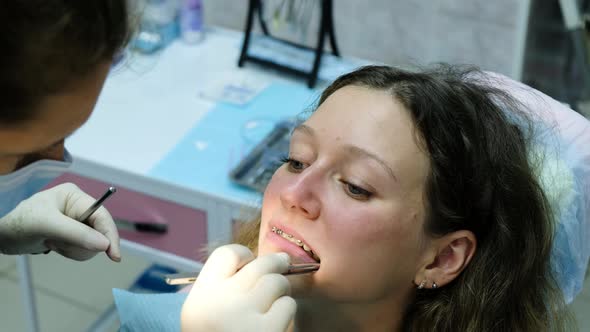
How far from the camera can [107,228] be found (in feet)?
4.70

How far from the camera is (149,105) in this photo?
219cm

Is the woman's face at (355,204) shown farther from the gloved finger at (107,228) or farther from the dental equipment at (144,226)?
the dental equipment at (144,226)

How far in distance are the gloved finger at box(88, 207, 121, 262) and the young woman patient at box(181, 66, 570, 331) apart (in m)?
0.29

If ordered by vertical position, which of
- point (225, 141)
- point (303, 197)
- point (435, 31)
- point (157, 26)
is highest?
point (303, 197)

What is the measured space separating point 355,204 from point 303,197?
0.08m

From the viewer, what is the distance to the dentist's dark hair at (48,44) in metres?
0.75

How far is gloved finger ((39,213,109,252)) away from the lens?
1.36 m

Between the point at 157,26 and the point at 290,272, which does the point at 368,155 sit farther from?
the point at 157,26

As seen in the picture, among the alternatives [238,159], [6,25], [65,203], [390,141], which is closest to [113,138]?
[238,159]

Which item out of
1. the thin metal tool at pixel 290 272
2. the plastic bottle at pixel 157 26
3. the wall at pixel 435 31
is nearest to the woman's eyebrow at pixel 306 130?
the thin metal tool at pixel 290 272

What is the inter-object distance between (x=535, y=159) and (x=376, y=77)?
1.14 ft

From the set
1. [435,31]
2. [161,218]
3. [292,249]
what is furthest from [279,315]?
[435,31]

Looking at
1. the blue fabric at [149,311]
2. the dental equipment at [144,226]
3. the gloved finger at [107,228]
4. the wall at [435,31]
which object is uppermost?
the wall at [435,31]

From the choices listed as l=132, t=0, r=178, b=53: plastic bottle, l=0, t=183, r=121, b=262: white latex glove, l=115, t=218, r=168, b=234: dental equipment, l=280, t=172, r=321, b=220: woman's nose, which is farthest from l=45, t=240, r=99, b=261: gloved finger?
l=132, t=0, r=178, b=53: plastic bottle
